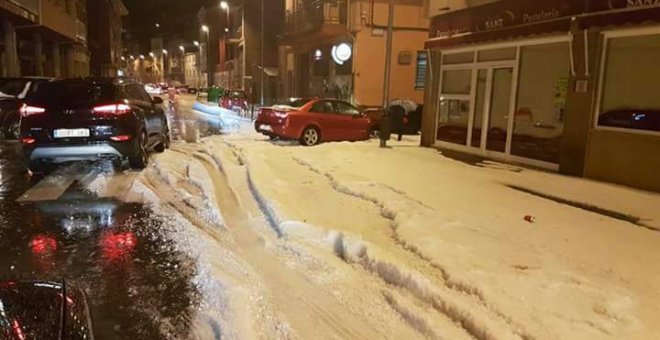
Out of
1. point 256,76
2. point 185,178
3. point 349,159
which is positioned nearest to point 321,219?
point 185,178

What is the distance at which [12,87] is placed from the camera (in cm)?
1527

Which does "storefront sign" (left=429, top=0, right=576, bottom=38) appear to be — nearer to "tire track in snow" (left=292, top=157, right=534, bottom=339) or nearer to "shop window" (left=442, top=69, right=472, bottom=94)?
"shop window" (left=442, top=69, right=472, bottom=94)

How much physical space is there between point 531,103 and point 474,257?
736 cm

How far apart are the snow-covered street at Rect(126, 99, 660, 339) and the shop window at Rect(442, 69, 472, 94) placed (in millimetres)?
4525

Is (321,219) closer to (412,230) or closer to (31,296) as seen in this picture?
(412,230)

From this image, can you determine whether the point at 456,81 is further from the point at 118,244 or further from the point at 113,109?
the point at 118,244

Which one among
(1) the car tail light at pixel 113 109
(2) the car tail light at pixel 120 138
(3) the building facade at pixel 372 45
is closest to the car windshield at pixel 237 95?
(3) the building facade at pixel 372 45

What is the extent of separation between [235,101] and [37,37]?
1165 centimetres

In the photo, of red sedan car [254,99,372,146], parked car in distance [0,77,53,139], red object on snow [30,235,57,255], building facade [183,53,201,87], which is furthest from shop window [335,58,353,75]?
building facade [183,53,201,87]

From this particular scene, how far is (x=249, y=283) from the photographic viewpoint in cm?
468

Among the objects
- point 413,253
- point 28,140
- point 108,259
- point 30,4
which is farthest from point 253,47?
point 413,253

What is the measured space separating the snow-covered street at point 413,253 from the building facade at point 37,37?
1592cm

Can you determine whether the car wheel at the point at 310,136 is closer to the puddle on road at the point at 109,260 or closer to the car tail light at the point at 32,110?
the car tail light at the point at 32,110

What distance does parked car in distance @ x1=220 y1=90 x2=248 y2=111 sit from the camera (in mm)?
33434
